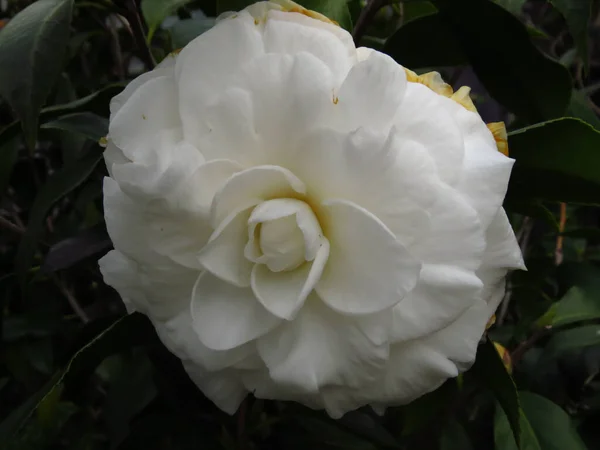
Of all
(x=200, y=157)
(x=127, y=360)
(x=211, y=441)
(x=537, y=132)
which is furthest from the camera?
(x=127, y=360)

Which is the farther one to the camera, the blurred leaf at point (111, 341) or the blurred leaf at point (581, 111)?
the blurred leaf at point (581, 111)

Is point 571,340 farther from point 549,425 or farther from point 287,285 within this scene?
point 287,285

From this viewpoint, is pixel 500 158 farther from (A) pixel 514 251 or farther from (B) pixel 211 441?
(B) pixel 211 441

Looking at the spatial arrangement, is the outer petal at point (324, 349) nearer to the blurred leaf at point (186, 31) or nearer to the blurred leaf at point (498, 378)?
the blurred leaf at point (498, 378)

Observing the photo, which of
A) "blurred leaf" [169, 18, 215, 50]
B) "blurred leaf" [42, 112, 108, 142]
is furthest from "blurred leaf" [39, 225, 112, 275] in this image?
"blurred leaf" [169, 18, 215, 50]

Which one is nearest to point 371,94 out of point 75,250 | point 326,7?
point 326,7

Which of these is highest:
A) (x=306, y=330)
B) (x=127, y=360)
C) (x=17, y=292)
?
(x=306, y=330)

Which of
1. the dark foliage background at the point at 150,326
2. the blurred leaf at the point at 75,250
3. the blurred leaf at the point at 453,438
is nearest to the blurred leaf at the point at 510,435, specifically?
the dark foliage background at the point at 150,326

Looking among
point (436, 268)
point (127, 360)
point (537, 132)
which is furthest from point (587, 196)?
point (127, 360)
